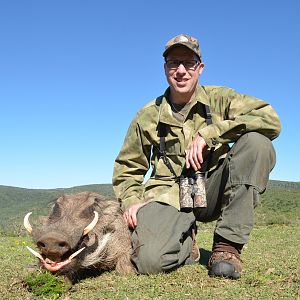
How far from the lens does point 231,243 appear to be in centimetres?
438

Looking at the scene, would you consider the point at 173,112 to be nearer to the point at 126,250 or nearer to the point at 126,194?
the point at 126,194

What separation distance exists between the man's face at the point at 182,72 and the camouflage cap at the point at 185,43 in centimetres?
6

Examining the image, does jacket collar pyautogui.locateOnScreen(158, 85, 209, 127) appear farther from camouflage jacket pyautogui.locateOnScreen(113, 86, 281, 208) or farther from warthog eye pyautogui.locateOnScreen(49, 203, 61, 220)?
warthog eye pyautogui.locateOnScreen(49, 203, 61, 220)

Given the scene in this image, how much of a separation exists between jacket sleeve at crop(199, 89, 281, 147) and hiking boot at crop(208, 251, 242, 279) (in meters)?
1.05

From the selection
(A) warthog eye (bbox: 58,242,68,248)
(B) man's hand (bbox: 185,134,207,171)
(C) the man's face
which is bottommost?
(A) warthog eye (bbox: 58,242,68,248)

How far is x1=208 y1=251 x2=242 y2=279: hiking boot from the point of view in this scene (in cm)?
402

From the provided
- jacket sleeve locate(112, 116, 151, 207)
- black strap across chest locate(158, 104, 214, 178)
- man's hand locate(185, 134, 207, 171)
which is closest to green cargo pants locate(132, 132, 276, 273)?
man's hand locate(185, 134, 207, 171)

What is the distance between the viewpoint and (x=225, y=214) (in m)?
4.44

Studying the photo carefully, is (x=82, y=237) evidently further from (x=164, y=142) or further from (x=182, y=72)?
(x=182, y=72)

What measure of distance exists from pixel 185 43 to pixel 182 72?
0.98 ft

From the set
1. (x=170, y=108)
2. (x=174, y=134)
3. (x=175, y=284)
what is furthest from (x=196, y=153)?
(x=175, y=284)

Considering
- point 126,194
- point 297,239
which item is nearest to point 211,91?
point 126,194

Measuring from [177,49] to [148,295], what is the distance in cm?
270

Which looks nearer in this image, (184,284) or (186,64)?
(184,284)
